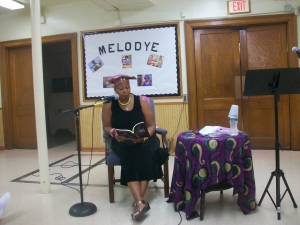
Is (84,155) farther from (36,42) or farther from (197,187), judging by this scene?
(197,187)

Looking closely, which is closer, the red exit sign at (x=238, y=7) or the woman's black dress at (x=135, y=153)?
the woman's black dress at (x=135, y=153)

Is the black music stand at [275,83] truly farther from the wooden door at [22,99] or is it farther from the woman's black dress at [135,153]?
the wooden door at [22,99]

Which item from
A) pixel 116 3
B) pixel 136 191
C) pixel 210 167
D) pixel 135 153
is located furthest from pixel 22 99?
pixel 210 167

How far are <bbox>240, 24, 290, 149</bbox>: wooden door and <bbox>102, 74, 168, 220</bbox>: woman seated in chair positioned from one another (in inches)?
92.8

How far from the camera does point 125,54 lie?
456 cm

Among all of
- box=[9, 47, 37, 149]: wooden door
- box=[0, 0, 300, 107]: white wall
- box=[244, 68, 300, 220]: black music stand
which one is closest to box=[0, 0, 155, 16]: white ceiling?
box=[0, 0, 300, 107]: white wall

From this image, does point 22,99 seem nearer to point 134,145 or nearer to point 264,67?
point 134,145

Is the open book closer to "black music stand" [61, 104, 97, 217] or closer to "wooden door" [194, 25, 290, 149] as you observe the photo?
"black music stand" [61, 104, 97, 217]

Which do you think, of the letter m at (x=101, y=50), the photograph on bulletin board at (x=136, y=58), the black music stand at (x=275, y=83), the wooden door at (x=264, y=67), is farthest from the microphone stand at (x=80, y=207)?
the wooden door at (x=264, y=67)

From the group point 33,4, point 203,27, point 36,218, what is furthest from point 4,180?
point 203,27

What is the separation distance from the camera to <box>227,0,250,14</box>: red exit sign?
4.20 m

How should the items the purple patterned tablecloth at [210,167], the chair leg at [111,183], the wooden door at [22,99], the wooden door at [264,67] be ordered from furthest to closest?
the wooden door at [22,99] → the wooden door at [264,67] → the chair leg at [111,183] → the purple patterned tablecloth at [210,167]

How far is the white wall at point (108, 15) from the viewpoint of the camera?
168 inches

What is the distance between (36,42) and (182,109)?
2427mm
